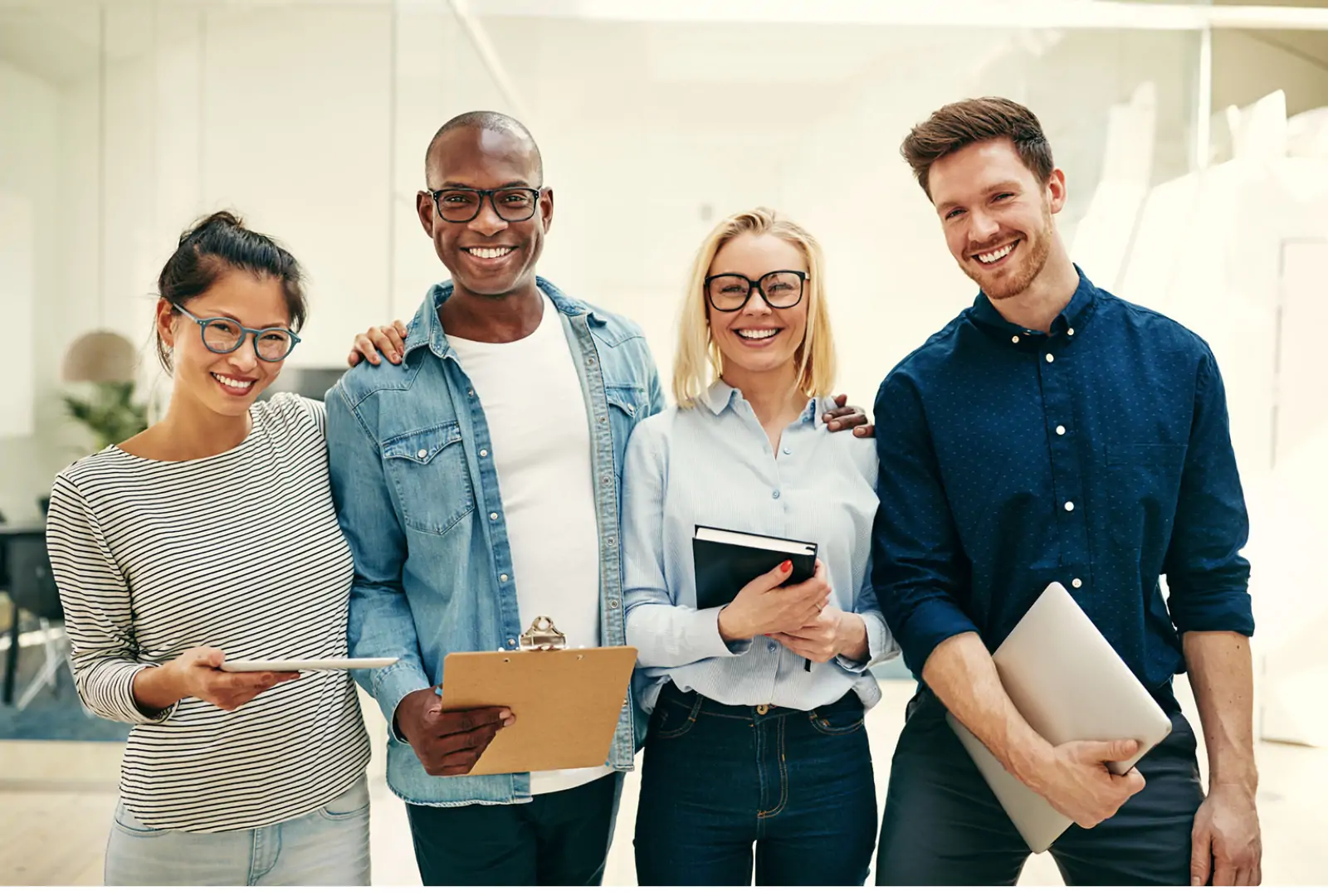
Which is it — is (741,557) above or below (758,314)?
below

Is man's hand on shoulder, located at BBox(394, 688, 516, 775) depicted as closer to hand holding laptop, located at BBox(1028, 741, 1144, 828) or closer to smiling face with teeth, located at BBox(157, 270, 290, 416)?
smiling face with teeth, located at BBox(157, 270, 290, 416)

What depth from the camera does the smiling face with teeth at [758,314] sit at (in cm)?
172

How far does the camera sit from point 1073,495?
1.70 meters

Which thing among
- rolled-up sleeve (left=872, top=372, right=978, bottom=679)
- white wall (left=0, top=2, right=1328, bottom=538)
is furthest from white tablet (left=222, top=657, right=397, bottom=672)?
white wall (left=0, top=2, right=1328, bottom=538)

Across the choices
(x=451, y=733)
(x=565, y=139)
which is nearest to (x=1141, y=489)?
(x=451, y=733)

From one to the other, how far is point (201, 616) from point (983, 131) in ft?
4.95

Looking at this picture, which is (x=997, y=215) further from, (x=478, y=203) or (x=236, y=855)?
(x=236, y=855)

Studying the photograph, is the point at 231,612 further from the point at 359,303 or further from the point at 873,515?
the point at 359,303

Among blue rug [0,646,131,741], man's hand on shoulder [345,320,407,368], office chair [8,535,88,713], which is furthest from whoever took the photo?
blue rug [0,646,131,741]

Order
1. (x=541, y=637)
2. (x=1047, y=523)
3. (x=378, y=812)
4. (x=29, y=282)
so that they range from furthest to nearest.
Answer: (x=29, y=282) → (x=378, y=812) → (x=1047, y=523) → (x=541, y=637)

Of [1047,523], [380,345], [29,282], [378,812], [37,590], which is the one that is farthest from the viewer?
[37,590]

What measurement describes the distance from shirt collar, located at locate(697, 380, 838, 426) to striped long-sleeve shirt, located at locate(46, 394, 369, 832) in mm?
704

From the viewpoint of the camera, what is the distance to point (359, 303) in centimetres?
403

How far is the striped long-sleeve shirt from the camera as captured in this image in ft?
4.99
